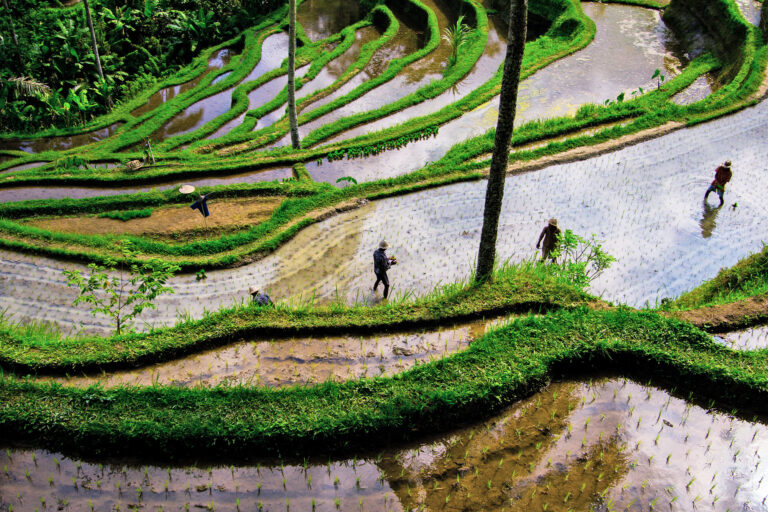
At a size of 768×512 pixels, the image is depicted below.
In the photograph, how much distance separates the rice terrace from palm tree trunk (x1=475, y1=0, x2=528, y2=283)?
0.03 meters

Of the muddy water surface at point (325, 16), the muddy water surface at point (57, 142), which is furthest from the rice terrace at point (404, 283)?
the muddy water surface at point (325, 16)

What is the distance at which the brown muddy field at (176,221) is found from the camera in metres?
13.0

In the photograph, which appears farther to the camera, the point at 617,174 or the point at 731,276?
the point at 617,174

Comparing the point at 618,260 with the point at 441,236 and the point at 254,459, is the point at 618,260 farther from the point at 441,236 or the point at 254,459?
the point at 254,459

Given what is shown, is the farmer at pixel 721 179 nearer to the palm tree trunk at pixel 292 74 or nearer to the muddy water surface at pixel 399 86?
the palm tree trunk at pixel 292 74

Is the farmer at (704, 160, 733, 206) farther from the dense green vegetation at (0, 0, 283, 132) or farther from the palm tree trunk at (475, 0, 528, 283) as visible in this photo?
the dense green vegetation at (0, 0, 283, 132)

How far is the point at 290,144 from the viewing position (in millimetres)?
17312

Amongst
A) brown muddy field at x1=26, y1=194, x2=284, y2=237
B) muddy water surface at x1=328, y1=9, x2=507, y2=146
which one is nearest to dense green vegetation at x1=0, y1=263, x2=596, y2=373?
brown muddy field at x1=26, y1=194, x2=284, y2=237

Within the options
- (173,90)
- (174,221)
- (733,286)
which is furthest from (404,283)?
(173,90)

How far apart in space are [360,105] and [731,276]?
41.7 ft

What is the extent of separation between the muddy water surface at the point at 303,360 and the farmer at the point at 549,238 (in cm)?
209

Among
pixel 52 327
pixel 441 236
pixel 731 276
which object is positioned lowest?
pixel 731 276

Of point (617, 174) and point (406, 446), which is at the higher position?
point (406, 446)

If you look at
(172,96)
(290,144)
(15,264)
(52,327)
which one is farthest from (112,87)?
(52,327)
